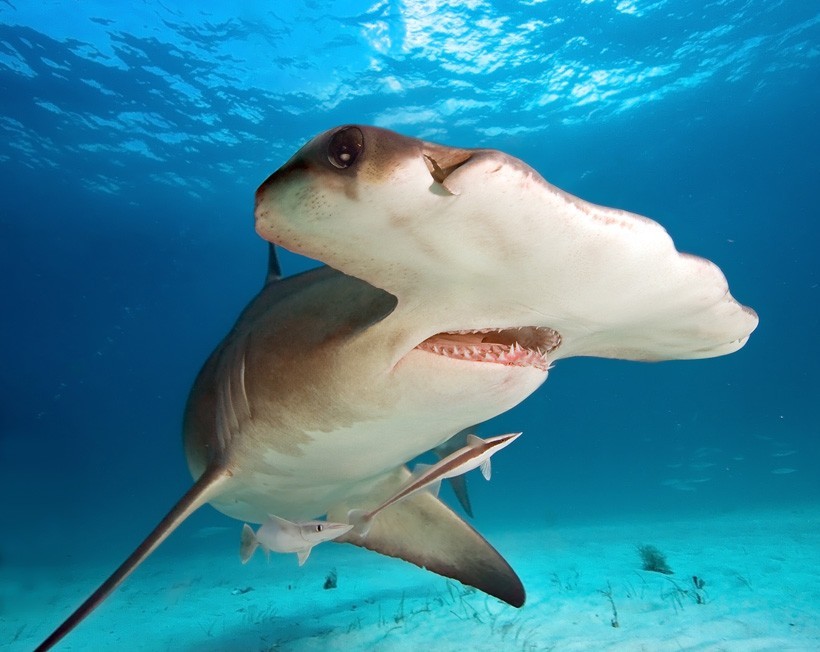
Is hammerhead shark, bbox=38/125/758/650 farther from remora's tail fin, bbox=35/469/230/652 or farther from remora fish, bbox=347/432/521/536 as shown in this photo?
remora fish, bbox=347/432/521/536

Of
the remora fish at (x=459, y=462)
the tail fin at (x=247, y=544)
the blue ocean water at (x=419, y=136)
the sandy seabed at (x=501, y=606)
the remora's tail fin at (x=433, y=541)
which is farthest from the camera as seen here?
the blue ocean water at (x=419, y=136)

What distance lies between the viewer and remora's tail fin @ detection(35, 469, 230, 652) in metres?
2.20

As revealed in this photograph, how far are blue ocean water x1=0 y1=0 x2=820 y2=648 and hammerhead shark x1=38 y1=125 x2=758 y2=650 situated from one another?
18509mm

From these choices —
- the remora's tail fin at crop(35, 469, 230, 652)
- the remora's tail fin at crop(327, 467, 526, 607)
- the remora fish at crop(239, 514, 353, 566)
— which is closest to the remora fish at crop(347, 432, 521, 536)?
the remora fish at crop(239, 514, 353, 566)

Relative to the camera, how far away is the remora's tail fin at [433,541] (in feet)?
11.8

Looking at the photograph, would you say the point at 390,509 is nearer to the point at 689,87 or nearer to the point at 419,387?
the point at 419,387

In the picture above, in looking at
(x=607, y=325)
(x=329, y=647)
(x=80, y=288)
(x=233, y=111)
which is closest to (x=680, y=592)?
(x=329, y=647)

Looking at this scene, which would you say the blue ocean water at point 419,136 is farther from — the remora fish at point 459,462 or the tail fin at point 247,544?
the remora fish at point 459,462

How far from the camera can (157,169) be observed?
86.5 ft

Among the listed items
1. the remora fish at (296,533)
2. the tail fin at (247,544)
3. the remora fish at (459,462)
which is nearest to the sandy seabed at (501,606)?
the tail fin at (247,544)

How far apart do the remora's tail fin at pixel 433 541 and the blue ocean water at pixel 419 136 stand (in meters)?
18.4

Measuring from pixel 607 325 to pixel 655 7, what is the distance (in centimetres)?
2168

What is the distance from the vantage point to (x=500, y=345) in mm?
2164

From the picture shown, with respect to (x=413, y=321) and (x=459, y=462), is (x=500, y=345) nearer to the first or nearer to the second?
(x=413, y=321)
